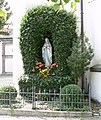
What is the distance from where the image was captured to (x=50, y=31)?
10.2m

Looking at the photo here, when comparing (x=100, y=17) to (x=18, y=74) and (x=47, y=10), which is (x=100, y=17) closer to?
(x=47, y=10)

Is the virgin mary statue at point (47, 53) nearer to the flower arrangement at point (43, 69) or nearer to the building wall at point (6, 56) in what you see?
the flower arrangement at point (43, 69)

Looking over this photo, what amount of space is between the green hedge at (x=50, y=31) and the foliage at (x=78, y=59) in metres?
0.37

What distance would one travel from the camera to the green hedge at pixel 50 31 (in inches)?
392

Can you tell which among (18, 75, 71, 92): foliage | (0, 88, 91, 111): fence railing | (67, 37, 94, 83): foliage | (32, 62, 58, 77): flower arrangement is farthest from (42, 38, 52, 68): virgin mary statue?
(0, 88, 91, 111): fence railing

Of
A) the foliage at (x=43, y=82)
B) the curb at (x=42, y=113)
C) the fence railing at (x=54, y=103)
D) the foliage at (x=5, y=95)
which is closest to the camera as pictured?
the curb at (x=42, y=113)

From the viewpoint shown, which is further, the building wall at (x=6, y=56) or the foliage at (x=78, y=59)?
the building wall at (x=6, y=56)

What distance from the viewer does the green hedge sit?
9.95 meters

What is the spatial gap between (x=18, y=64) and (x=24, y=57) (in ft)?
2.95

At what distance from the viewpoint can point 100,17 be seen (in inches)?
392

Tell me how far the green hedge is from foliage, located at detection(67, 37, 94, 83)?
37cm

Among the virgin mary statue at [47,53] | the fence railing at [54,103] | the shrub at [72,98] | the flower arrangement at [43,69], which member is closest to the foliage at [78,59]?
the flower arrangement at [43,69]

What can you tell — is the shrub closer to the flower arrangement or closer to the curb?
the curb

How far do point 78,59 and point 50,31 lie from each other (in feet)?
5.09
